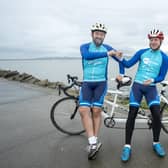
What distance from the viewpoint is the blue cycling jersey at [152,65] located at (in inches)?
146

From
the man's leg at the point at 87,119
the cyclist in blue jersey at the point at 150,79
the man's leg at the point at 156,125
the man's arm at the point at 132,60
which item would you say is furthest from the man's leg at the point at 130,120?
the man's arm at the point at 132,60

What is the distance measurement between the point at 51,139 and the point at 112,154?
123 centimetres

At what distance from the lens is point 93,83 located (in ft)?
12.6

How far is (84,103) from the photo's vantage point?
12.5ft

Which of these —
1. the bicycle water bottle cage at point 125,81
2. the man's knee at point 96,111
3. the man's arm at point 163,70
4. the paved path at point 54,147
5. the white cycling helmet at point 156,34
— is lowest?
the paved path at point 54,147

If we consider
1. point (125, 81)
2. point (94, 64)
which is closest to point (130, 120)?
point (125, 81)

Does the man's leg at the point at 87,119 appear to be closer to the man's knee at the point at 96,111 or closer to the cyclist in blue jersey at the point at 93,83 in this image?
the cyclist in blue jersey at the point at 93,83

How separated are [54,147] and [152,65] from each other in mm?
2121

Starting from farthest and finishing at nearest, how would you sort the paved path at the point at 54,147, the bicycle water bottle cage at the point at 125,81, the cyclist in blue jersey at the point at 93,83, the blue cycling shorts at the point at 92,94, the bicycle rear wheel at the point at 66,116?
the bicycle rear wheel at the point at 66,116 → the bicycle water bottle cage at the point at 125,81 → the blue cycling shorts at the point at 92,94 → the cyclist in blue jersey at the point at 93,83 → the paved path at the point at 54,147

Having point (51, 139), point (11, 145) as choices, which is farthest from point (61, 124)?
point (11, 145)

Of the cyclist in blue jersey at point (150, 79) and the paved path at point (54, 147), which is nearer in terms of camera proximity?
the paved path at point (54, 147)

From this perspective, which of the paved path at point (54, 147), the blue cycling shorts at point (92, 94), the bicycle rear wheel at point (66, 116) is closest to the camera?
the paved path at point (54, 147)

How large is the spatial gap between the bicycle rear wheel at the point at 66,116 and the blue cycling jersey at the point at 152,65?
1.43 m

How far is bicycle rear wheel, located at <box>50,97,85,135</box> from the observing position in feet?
15.2
